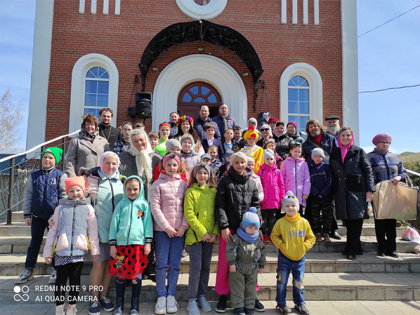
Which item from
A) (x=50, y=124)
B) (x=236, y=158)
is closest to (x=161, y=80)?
(x=50, y=124)

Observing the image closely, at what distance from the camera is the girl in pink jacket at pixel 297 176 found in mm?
4609

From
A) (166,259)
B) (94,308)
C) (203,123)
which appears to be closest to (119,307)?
(94,308)

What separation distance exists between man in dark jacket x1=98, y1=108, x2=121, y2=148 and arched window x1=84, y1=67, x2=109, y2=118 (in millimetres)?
3135

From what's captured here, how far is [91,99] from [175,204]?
623cm

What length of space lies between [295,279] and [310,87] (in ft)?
22.6

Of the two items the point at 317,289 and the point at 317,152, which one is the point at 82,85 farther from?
the point at 317,289

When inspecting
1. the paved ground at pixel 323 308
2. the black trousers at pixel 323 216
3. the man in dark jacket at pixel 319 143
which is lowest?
the paved ground at pixel 323 308

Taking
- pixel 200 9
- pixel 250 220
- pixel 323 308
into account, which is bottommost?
pixel 323 308

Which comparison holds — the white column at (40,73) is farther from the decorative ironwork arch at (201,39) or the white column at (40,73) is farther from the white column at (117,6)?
the decorative ironwork arch at (201,39)

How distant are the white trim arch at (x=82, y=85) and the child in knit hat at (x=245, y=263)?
5.99m

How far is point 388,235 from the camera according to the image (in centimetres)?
470

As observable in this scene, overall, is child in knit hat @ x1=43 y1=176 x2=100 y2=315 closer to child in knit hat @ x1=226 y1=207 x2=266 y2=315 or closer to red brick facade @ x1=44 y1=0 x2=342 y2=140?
child in knit hat @ x1=226 y1=207 x2=266 y2=315

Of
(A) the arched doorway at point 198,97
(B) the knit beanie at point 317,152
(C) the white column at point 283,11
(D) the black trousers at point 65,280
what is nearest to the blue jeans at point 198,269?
(D) the black trousers at point 65,280

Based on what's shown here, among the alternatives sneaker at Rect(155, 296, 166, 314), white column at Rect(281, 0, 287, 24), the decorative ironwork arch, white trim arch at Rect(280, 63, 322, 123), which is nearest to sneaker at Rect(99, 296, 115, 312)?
sneaker at Rect(155, 296, 166, 314)
